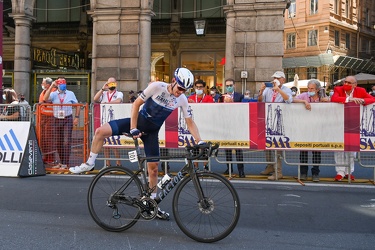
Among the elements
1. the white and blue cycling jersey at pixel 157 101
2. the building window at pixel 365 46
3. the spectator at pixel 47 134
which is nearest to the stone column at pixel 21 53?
the spectator at pixel 47 134

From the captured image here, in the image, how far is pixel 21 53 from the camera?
746 inches

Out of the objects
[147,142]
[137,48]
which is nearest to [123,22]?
[137,48]

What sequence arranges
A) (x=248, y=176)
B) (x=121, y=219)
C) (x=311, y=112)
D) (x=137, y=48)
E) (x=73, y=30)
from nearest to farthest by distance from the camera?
1. (x=121, y=219)
2. (x=311, y=112)
3. (x=248, y=176)
4. (x=137, y=48)
5. (x=73, y=30)

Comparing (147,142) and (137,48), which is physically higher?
(137,48)

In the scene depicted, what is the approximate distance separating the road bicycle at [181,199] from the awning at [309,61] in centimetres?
3538

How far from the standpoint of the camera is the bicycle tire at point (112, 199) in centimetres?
511

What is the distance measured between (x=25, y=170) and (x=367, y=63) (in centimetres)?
3814

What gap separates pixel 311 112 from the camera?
8.55m

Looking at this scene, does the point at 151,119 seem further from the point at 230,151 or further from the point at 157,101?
the point at 230,151

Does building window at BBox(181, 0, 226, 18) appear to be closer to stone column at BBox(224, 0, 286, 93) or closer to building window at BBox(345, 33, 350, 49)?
stone column at BBox(224, 0, 286, 93)

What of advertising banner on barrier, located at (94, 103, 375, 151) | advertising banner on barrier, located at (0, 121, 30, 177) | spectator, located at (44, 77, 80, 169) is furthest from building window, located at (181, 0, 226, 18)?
advertising banner on barrier, located at (0, 121, 30, 177)

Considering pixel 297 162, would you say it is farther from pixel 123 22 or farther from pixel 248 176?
pixel 123 22

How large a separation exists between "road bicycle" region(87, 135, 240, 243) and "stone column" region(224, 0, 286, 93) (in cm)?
1150

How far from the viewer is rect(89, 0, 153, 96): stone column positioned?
55.0 ft
